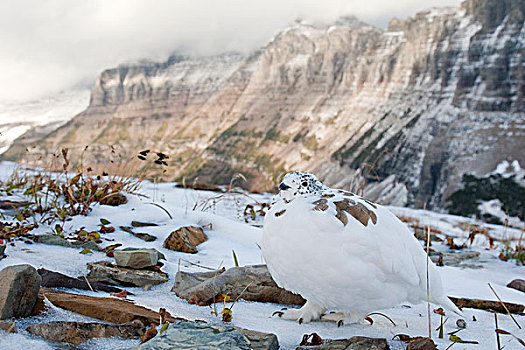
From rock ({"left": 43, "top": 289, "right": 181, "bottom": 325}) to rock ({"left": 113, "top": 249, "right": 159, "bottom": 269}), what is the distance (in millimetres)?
811

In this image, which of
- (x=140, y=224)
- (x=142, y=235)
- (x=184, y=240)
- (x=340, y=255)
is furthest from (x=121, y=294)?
(x=140, y=224)

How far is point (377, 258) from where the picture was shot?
250cm

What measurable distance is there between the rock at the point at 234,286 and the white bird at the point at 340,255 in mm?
351

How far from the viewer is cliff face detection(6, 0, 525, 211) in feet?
243

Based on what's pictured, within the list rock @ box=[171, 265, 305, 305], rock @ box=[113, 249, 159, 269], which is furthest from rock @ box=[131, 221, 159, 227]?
rock @ box=[171, 265, 305, 305]

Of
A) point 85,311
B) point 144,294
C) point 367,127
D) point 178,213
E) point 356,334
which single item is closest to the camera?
point 85,311


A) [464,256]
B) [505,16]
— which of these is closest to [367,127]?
[505,16]

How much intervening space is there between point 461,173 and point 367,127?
142 ft

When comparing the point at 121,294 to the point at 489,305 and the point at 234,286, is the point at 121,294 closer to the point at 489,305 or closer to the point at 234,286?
the point at 234,286

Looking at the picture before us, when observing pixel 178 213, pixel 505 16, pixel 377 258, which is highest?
pixel 505 16

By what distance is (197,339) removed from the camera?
1893 mm

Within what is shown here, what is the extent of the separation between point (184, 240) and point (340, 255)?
2.19 m

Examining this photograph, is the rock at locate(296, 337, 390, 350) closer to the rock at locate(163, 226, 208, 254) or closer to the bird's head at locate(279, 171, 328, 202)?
the bird's head at locate(279, 171, 328, 202)

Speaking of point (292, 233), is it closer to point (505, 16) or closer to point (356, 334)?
point (356, 334)
